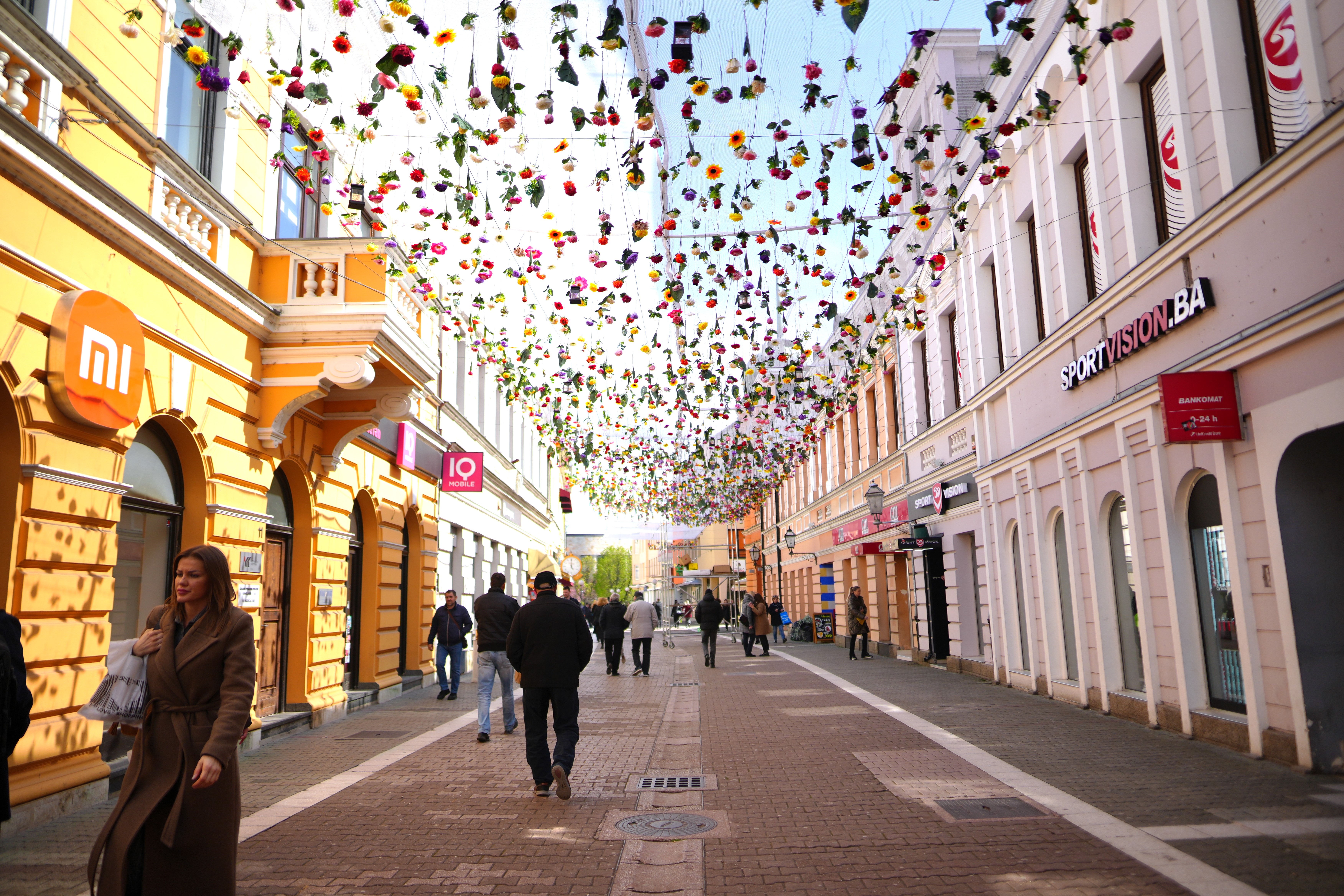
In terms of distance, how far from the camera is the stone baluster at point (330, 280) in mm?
10508

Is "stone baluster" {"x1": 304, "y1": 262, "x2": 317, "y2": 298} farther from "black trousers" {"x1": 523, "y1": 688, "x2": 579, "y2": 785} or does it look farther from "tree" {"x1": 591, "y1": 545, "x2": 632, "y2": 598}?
"tree" {"x1": 591, "y1": 545, "x2": 632, "y2": 598}

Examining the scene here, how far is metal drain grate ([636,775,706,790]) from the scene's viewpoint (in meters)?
7.34

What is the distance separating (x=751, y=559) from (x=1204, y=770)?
4241cm

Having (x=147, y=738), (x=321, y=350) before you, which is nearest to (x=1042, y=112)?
(x=147, y=738)

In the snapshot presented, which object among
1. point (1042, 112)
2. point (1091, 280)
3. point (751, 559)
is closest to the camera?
point (1042, 112)

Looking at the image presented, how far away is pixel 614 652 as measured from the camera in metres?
19.5

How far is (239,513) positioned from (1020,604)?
11.4m

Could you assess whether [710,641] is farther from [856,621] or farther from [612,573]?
[612,573]

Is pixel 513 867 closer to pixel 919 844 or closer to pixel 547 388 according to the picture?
pixel 919 844

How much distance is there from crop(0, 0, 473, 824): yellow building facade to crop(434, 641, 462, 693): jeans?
3.47 feet

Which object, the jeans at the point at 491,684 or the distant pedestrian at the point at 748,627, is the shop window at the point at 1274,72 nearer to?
the jeans at the point at 491,684

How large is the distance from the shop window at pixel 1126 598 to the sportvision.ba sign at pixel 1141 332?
1.63 meters

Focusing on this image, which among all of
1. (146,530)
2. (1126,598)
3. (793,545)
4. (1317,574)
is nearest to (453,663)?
(146,530)

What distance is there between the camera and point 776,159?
680cm
